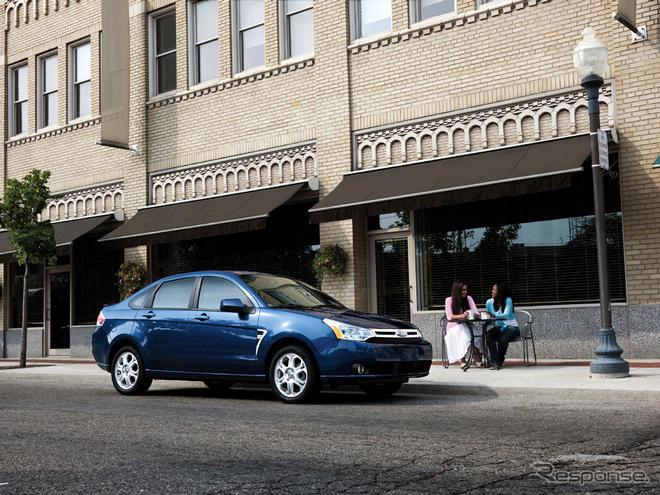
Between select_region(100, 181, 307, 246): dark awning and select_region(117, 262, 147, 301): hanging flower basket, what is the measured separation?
1111 mm

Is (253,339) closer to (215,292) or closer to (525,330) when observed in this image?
(215,292)

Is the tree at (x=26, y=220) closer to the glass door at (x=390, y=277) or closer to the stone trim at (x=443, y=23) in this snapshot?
the glass door at (x=390, y=277)

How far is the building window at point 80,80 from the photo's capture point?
22.5 metres

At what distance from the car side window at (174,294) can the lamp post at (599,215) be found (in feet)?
18.0

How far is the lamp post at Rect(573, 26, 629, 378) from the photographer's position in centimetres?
1059

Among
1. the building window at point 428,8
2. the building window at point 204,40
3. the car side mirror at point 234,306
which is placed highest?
the building window at point 204,40

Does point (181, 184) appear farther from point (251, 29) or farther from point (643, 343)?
point (643, 343)

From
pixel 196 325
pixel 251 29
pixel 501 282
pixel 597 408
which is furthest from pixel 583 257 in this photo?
pixel 251 29

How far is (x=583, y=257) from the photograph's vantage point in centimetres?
1396

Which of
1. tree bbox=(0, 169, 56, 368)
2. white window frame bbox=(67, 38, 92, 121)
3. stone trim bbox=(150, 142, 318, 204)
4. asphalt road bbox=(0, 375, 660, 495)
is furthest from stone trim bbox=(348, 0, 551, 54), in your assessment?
white window frame bbox=(67, 38, 92, 121)

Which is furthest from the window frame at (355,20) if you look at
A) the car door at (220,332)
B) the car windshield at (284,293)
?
the car door at (220,332)

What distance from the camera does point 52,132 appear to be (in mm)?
23062

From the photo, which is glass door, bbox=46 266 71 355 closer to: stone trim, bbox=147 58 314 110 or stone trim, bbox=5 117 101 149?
stone trim, bbox=5 117 101 149

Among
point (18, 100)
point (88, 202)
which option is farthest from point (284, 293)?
point (18, 100)
